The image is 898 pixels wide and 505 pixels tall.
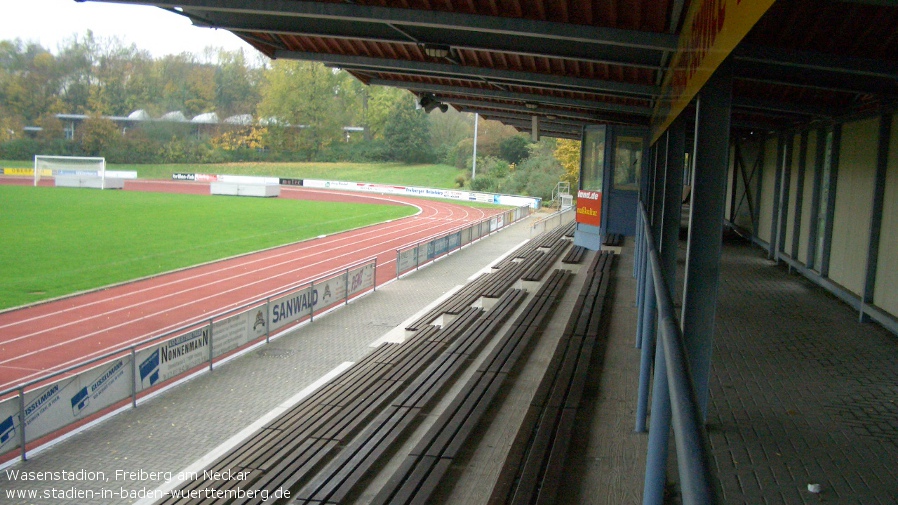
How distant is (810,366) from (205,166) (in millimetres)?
87440

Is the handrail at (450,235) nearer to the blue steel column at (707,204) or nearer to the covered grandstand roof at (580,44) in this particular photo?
the covered grandstand roof at (580,44)

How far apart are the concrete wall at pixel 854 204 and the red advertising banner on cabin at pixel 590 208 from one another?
22.2 feet

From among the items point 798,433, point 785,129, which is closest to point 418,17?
point 798,433

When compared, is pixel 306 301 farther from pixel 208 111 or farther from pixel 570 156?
pixel 208 111

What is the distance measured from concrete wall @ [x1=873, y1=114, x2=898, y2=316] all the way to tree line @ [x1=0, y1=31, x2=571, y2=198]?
226 feet

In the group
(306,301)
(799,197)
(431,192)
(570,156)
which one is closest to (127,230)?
(306,301)

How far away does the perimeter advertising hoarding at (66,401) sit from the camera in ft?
29.7

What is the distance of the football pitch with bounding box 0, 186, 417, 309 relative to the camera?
23.9m

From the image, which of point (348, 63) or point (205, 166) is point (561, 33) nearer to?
point (348, 63)

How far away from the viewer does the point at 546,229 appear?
38250 mm

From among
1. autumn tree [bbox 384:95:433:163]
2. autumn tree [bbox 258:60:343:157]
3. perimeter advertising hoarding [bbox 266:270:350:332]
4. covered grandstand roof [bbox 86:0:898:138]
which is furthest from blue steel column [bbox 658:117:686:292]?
autumn tree [bbox 258:60:343:157]

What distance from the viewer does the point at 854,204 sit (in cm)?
1151

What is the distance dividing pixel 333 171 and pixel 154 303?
6912 centimetres

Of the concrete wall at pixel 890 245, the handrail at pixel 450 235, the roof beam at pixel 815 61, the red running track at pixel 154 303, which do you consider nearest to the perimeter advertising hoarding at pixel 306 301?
the red running track at pixel 154 303
